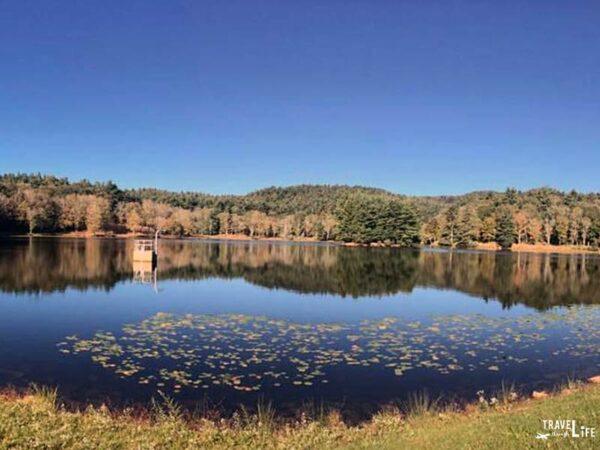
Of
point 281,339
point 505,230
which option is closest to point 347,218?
point 505,230

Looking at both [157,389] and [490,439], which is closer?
[490,439]

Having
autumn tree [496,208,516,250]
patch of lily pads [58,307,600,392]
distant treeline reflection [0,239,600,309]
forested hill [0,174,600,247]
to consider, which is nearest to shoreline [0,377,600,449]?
patch of lily pads [58,307,600,392]

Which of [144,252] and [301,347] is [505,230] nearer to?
[144,252]

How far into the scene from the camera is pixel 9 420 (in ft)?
30.2

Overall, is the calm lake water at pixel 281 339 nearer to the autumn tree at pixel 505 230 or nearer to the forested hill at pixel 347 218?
the forested hill at pixel 347 218

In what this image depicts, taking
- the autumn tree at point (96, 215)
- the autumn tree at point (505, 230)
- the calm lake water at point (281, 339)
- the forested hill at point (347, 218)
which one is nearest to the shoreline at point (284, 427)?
the calm lake water at point (281, 339)

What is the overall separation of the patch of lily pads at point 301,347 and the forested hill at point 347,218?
100980 mm

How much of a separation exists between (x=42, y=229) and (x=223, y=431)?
434 ft

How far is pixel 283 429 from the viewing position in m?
10.7

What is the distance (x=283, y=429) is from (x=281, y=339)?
873 centimetres

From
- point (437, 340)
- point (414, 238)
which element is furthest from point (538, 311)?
point (414, 238)

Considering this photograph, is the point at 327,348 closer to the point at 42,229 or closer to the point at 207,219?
the point at 42,229

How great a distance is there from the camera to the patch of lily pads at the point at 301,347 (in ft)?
48.6

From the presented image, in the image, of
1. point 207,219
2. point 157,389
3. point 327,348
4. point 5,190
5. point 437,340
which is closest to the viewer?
point 157,389
